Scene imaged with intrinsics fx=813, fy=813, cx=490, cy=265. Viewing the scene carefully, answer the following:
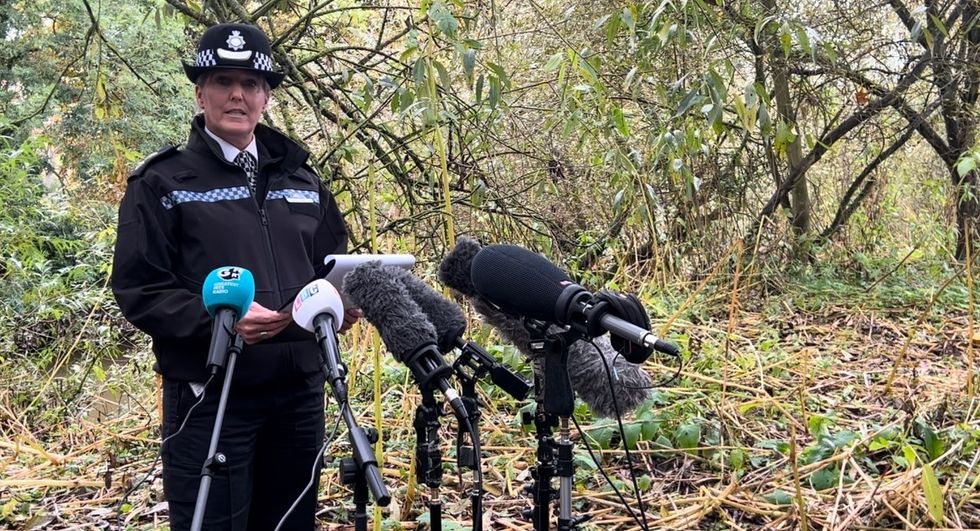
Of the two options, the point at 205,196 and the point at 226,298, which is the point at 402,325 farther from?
the point at 205,196

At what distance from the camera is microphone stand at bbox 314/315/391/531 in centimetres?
140

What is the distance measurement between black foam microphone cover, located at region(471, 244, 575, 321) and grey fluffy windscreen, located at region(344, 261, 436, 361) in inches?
8.0

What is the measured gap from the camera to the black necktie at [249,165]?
251 cm

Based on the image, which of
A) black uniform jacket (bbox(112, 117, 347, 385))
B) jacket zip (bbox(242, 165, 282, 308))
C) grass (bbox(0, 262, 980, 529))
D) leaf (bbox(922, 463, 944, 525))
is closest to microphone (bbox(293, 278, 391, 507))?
black uniform jacket (bbox(112, 117, 347, 385))

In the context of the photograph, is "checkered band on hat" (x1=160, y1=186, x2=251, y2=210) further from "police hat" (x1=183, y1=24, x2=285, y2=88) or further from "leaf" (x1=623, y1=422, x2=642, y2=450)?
"leaf" (x1=623, y1=422, x2=642, y2=450)

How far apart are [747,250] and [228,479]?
5503mm

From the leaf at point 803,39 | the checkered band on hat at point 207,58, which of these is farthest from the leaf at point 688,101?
the checkered band on hat at point 207,58

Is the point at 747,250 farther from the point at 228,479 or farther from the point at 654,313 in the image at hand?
the point at 228,479

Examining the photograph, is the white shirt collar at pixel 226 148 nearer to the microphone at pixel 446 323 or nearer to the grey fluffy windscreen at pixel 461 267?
the grey fluffy windscreen at pixel 461 267

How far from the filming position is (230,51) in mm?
2438

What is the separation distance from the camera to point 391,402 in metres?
4.84

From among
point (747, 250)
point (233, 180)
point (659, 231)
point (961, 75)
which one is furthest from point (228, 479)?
point (961, 75)

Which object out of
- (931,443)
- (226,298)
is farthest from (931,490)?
(226,298)

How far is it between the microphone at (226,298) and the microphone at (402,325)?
0.22 metres
